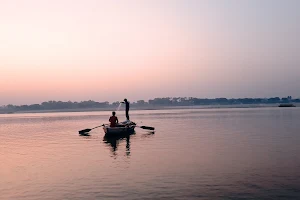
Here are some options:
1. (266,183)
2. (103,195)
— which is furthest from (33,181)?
(266,183)

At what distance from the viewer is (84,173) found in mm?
14555

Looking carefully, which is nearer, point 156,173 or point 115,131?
point 156,173

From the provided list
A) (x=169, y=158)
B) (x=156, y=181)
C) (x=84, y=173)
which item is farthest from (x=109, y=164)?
(x=156, y=181)

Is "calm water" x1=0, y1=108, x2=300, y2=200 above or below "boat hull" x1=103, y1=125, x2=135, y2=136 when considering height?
below

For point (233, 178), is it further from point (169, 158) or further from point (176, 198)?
point (169, 158)

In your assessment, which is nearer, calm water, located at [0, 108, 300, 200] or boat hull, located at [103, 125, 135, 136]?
calm water, located at [0, 108, 300, 200]

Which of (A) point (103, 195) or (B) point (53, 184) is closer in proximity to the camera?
(A) point (103, 195)

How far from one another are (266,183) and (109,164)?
7948 mm

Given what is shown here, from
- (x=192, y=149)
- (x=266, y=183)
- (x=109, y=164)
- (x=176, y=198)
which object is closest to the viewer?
(x=176, y=198)

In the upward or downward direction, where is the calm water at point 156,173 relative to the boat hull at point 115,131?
downward

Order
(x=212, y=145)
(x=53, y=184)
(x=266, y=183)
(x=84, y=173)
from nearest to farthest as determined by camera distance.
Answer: (x=266, y=183), (x=53, y=184), (x=84, y=173), (x=212, y=145)

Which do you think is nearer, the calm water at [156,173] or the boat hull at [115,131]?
the calm water at [156,173]

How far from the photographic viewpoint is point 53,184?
12711 millimetres

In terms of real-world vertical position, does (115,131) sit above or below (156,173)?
above
